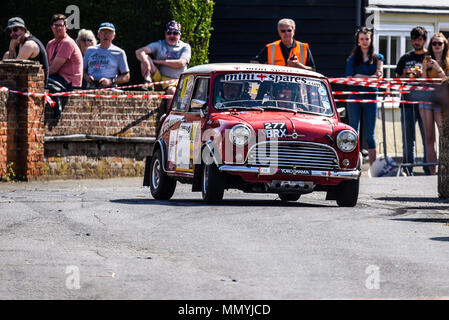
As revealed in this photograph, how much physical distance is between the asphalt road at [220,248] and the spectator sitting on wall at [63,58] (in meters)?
4.23

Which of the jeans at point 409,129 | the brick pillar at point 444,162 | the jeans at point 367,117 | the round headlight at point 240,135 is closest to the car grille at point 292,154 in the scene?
the round headlight at point 240,135

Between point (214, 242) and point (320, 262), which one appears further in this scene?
point (214, 242)

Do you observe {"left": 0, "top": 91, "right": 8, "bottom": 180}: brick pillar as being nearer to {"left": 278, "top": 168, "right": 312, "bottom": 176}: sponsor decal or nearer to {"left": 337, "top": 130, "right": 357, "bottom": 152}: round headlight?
{"left": 278, "top": 168, "right": 312, "bottom": 176}: sponsor decal

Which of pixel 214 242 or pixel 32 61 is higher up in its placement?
pixel 32 61

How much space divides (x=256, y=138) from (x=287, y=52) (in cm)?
532

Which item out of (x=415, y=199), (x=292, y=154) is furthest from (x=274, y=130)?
(x=415, y=199)

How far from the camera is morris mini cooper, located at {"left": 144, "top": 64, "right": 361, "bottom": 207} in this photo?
12.8 metres

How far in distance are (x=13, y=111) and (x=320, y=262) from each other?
1036 cm

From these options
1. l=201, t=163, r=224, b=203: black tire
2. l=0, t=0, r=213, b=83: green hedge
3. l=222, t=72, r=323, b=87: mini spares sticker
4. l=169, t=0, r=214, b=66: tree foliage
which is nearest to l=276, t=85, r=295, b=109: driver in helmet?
l=222, t=72, r=323, b=87: mini spares sticker

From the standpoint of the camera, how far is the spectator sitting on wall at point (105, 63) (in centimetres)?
1884

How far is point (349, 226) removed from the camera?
36.4 ft

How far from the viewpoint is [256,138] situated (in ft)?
41.8
